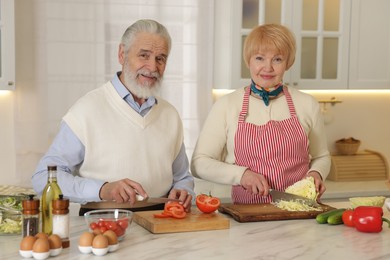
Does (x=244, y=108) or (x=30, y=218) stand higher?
(x=244, y=108)

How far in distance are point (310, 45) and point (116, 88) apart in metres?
2.25

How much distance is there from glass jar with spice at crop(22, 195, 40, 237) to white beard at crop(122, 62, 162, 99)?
0.89m

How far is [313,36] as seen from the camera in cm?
471

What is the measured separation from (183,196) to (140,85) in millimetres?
518

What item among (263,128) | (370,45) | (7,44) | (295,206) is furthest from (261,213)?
(370,45)

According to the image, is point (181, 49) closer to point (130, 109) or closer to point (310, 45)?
point (310, 45)

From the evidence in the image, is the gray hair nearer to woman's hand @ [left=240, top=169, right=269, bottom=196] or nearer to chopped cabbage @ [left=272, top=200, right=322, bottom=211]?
woman's hand @ [left=240, top=169, right=269, bottom=196]

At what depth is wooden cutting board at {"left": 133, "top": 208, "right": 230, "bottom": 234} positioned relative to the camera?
2.28 m

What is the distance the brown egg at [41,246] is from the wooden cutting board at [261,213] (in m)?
0.82

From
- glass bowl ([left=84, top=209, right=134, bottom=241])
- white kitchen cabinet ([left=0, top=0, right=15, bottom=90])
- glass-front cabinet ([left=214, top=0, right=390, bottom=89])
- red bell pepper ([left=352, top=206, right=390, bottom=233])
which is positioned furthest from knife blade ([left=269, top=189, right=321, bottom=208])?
white kitchen cabinet ([left=0, top=0, right=15, bottom=90])

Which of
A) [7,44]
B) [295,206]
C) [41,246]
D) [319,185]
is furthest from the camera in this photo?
[7,44]

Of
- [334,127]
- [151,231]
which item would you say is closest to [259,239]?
[151,231]

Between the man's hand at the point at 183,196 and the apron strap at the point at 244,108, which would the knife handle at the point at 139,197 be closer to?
the man's hand at the point at 183,196

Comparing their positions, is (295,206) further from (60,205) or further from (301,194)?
(60,205)
